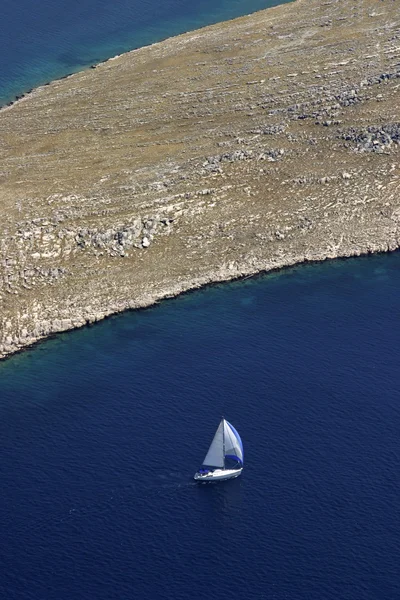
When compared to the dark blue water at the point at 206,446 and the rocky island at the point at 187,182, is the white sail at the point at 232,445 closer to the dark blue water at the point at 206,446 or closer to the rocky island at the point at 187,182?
the dark blue water at the point at 206,446

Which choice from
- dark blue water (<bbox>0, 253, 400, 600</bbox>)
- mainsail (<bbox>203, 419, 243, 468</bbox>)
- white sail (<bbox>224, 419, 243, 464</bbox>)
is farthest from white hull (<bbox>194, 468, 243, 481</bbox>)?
white sail (<bbox>224, 419, 243, 464</bbox>)

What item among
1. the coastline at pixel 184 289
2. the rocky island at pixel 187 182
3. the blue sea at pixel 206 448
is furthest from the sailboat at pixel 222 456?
the rocky island at pixel 187 182

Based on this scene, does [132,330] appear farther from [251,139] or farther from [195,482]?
[251,139]

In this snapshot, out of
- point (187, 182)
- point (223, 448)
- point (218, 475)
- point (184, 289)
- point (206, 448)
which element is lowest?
point (218, 475)

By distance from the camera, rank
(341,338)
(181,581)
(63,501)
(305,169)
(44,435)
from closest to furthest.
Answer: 1. (181,581)
2. (63,501)
3. (44,435)
4. (341,338)
5. (305,169)

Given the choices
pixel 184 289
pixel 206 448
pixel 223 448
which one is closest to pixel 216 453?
pixel 223 448

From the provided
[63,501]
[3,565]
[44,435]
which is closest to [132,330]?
[44,435]

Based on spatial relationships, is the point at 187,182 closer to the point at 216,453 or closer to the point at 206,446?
the point at 206,446
